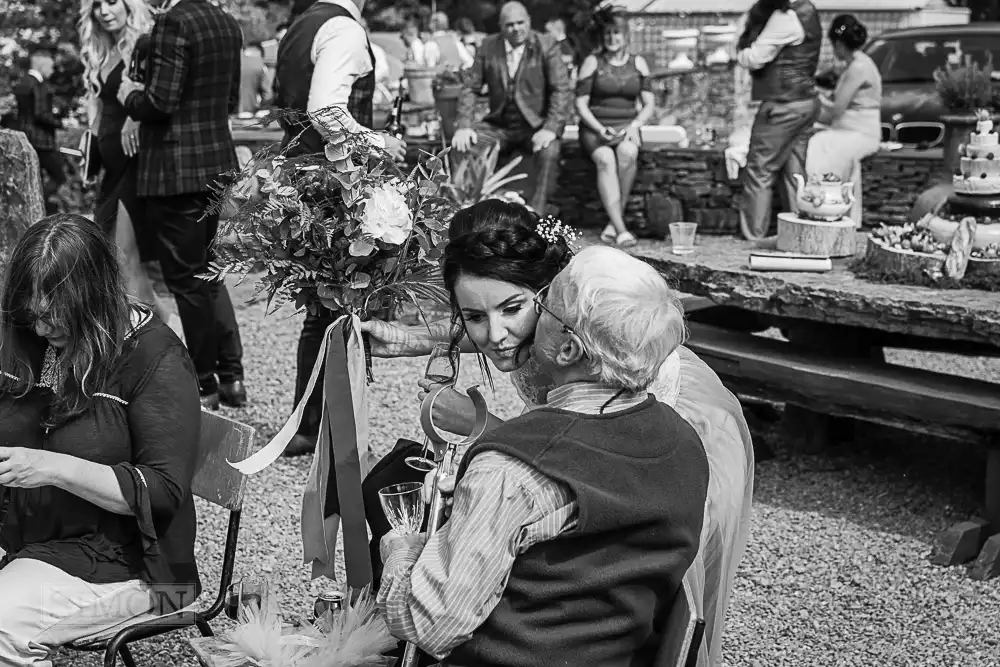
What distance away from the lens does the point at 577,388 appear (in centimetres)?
199

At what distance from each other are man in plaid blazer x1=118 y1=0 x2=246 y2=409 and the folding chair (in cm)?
246

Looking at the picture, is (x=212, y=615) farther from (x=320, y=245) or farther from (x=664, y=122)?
(x=664, y=122)

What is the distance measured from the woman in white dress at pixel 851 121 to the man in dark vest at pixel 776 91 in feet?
0.86

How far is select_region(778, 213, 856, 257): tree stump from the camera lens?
5.21 metres

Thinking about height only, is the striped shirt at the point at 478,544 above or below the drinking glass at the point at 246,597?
above

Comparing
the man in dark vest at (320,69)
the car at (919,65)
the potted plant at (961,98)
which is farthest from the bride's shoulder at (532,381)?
the car at (919,65)

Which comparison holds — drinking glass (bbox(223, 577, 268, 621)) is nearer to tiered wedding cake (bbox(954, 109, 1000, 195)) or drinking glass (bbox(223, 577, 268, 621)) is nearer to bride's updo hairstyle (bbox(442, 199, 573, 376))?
bride's updo hairstyle (bbox(442, 199, 573, 376))

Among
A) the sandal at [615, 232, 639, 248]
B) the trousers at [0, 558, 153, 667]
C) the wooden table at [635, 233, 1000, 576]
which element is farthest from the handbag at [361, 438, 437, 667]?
the sandal at [615, 232, 639, 248]

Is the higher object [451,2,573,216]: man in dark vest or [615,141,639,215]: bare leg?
[451,2,573,216]: man in dark vest

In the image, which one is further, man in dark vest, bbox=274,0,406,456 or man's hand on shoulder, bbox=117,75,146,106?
man's hand on shoulder, bbox=117,75,146,106

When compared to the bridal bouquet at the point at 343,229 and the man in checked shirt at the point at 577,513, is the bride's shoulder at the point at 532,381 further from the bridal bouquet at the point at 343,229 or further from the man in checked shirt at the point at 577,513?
the bridal bouquet at the point at 343,229

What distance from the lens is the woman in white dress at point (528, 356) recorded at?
7.79 feet

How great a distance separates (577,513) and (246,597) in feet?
3.34

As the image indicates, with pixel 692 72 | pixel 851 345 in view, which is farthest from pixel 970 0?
pixel 851 345
